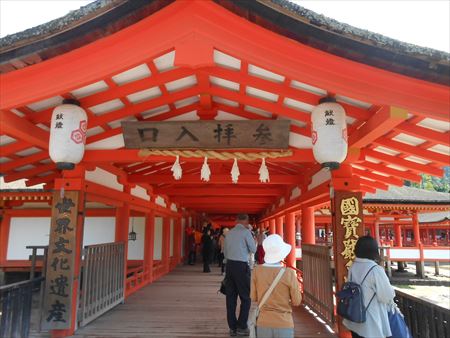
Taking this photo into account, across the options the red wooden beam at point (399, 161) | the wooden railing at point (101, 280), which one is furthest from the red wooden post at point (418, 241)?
the wooden railing at point (101, 280)

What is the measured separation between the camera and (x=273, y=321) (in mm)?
3051

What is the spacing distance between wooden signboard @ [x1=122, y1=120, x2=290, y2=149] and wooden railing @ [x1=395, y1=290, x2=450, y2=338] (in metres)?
2.62

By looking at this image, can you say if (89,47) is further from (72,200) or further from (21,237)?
(21,237)

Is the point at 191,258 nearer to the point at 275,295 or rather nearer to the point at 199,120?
the point at 199,120

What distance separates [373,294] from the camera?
332cm

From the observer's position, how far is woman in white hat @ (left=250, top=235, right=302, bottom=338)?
305 centimetres

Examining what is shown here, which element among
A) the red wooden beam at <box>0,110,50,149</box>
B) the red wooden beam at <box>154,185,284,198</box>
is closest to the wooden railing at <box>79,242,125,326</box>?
the red wooden beam at <box>0,110,50,149</box>

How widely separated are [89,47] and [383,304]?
377 cm

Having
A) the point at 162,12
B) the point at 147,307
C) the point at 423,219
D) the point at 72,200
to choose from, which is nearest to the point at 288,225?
the point at 147,307

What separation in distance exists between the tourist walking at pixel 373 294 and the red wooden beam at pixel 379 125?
51.7 inches

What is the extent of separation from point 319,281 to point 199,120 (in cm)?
374

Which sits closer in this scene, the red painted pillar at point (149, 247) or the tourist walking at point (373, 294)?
the tourist walking at point (373, 294)

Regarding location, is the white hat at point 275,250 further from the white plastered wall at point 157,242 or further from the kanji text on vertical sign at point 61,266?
the white plastered wall at point 157,242

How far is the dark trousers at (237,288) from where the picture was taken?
503cm
